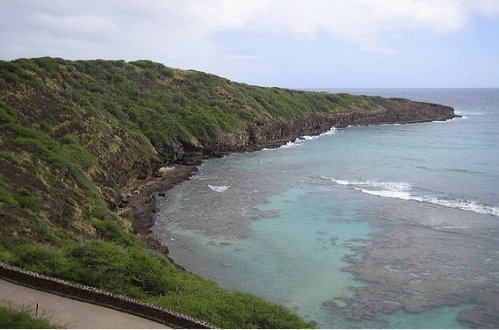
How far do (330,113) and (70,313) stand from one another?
87.7 meters

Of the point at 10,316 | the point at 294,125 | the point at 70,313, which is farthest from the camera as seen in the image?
the point at 294,125

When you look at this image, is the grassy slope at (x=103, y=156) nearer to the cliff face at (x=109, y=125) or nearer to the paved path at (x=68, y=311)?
the cliff face at (x=109, y=125)

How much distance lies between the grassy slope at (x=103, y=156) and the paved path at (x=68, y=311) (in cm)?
198

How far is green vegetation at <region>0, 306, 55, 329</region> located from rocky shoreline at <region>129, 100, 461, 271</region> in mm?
12890

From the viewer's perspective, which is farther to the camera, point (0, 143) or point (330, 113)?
point (330, 113)

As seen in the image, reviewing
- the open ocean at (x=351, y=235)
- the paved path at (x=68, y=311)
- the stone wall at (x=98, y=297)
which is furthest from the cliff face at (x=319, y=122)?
the paved path at (x=68, y=311)

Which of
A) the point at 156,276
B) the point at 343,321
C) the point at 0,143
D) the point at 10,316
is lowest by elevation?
the point at 343,321

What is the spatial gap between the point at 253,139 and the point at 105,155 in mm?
33330

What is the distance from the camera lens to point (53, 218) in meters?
24.1

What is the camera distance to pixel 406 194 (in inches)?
1554

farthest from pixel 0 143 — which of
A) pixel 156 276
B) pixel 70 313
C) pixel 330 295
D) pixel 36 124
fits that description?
pixel 330 295

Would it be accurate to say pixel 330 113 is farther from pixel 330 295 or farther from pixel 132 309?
pixel 132 309

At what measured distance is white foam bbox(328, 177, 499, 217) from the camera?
34875 mm

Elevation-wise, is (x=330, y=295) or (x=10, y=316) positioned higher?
(x=10, y=316)
